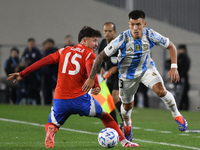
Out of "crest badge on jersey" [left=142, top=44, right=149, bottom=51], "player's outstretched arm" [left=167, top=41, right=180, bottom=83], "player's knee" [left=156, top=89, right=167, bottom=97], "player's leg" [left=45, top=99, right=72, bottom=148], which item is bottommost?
"player's leg" [left=45, top=99, right=72, bottom=148]

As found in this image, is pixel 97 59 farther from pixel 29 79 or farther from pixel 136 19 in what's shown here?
pixel 29 79

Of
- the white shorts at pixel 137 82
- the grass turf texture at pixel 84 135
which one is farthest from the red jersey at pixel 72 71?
the white shorts at pixel 137 82

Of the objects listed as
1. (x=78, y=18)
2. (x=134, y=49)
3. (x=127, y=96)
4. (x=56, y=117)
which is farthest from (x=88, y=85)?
(x=78, y=18)

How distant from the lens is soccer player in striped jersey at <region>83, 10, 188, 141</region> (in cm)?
703

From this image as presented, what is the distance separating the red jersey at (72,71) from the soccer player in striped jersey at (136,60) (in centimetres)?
19

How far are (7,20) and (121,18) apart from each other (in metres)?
4.68

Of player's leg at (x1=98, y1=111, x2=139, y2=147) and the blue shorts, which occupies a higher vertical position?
the blue shorts

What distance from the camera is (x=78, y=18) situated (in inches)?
780

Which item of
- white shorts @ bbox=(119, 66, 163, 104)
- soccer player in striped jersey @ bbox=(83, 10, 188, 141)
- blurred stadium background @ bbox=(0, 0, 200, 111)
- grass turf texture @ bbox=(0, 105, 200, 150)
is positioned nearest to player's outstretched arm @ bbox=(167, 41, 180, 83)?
soccer player in striped jersey @ bbox=(83, 10, 188, 141)

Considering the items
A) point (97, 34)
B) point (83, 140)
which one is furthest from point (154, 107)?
point (97, 34)

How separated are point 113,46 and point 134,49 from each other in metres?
0.43

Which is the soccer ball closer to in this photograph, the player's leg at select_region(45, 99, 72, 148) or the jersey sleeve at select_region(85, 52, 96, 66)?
the player's leg at select_region(45, 99, 72, 148)

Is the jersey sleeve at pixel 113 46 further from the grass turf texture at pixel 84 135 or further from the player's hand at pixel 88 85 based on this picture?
the grass turf texture at pixel 84 135

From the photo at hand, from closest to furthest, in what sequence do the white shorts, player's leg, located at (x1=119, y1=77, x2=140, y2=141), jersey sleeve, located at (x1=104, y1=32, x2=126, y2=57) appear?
jersey sleeve, located at (x1=104, y1=32, x2=126, y2=57) → the white shorts → player's leg, located at (x1=119, y1=77, x2=140, y2=141)
